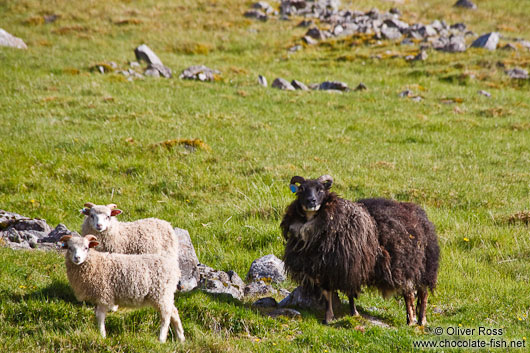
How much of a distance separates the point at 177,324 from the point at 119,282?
1.07m

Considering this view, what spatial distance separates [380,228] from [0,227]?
7.81 meters

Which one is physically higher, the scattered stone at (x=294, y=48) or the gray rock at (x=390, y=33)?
the gray rock at (x=390, y=33)

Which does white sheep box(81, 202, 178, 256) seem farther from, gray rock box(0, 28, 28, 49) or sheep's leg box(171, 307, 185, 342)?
gray rock box(0, 28, 28, 49)

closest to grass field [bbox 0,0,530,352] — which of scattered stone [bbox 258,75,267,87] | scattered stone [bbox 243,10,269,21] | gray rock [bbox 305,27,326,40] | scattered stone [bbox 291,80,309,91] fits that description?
scattered stone [bbox 258,75,267,87]

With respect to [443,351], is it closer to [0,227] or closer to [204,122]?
[0,227]

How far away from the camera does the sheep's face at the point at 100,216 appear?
31.8 ft

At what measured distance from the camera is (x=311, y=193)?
9109mm

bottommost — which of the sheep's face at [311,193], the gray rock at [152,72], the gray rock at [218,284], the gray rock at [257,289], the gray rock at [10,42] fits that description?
the gray rock at [10,42]

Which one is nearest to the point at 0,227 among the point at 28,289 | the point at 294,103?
the point at 28,289

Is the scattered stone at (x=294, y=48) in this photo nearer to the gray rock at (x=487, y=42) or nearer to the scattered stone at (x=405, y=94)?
the gray rock at (x=487, y=42)

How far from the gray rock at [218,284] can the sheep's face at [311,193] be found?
6.99 ft

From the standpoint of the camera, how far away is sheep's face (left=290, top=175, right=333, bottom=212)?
908 centimetres

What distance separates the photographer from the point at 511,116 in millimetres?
24906

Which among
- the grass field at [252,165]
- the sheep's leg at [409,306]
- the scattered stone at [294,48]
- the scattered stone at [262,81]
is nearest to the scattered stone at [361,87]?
the grass field at [252,165]
